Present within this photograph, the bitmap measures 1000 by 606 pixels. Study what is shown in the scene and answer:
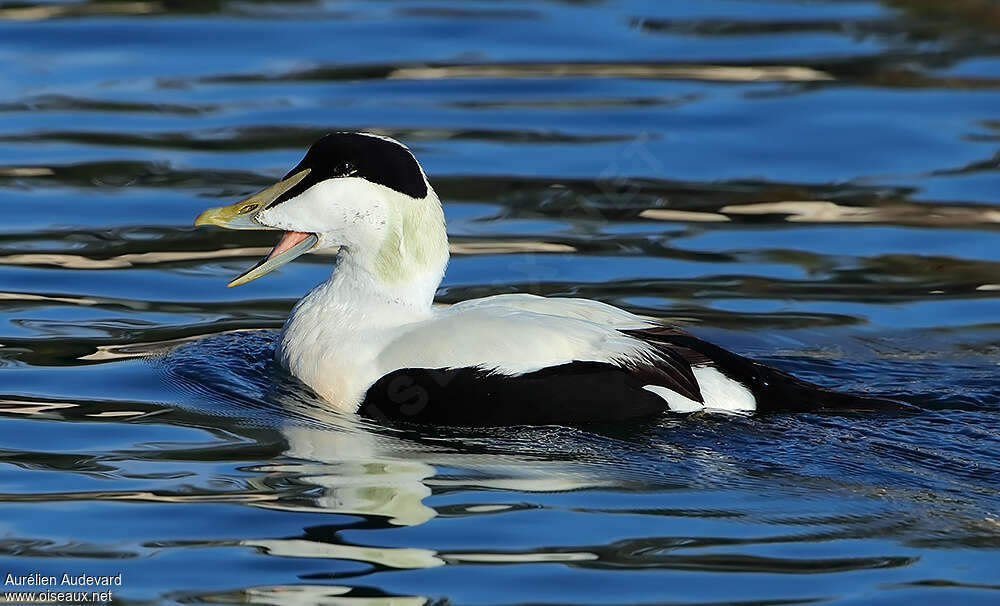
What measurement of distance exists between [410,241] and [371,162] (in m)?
0.32

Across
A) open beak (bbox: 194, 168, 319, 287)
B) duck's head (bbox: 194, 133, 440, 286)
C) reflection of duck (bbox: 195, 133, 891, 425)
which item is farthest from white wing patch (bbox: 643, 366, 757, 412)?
open beak (bbox: 194, 168, 319, 287)

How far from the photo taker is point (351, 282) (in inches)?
248

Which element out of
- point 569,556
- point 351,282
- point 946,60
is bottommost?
point 569,556

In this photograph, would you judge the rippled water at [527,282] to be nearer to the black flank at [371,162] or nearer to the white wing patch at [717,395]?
the white wing patch at [717,395]

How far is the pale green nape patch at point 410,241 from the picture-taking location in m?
6.18

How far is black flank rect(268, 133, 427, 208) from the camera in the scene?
6145 mm

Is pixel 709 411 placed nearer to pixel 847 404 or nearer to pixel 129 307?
pixel 847 404

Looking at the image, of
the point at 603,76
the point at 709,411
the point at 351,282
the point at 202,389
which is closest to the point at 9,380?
the point at 202,389

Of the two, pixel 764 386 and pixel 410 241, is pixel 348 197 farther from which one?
pixel 764 386

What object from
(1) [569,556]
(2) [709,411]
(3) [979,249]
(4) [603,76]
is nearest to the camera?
(1) [569,556]

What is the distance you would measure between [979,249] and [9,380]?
15.3 ft

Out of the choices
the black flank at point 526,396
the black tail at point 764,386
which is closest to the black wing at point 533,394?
the black flank at point 526,396

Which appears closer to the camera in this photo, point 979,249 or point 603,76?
point 979,249

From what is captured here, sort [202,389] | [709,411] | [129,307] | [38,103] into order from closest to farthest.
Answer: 1. [709,411]
2. [202,389]
3. [129,307]
4. [38,103]
